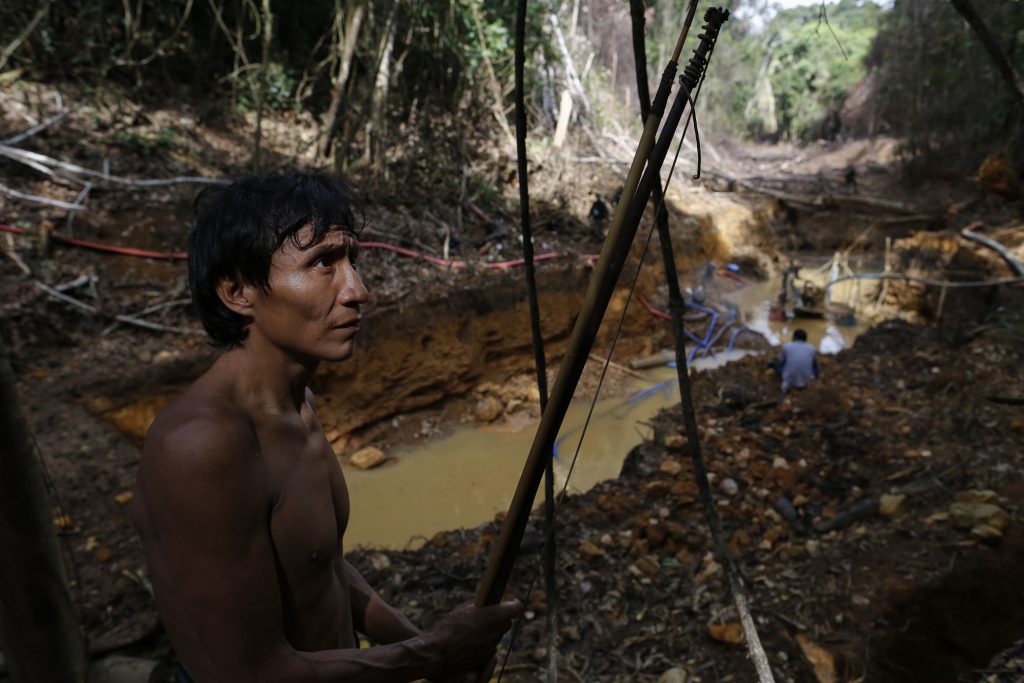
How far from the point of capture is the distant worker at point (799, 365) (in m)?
7.11

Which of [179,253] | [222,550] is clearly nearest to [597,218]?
[179,253]

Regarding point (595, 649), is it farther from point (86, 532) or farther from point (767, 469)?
point (86, 532)

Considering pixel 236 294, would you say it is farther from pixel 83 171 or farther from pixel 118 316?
pixel 83 171

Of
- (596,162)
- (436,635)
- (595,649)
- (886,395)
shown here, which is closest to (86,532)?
(595,649)

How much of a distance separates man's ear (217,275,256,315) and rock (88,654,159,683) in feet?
6.87

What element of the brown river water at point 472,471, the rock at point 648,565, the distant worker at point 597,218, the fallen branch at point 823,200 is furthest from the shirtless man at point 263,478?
the fallen branch at point 823,200

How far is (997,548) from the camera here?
10.3ft

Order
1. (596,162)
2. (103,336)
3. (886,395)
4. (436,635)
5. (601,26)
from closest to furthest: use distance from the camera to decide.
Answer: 1. (436,635)
2. (103,336)
3. (886,395)
4. (596,162)
5. (601,26)

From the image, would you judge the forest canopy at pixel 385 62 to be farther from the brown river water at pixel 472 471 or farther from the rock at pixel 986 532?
the brown river water at pixel 472 471

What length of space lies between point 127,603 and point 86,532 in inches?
31.8

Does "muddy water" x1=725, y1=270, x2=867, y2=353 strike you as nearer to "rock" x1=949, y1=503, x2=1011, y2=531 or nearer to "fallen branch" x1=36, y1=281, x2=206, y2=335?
"rock" x1=949, y1=503, x2=1011, y2=531

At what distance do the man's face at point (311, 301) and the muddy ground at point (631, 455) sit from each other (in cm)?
162

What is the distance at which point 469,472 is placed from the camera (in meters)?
6.85

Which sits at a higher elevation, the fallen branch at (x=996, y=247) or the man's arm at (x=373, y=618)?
the fallen branch at (x=996, y=247)
